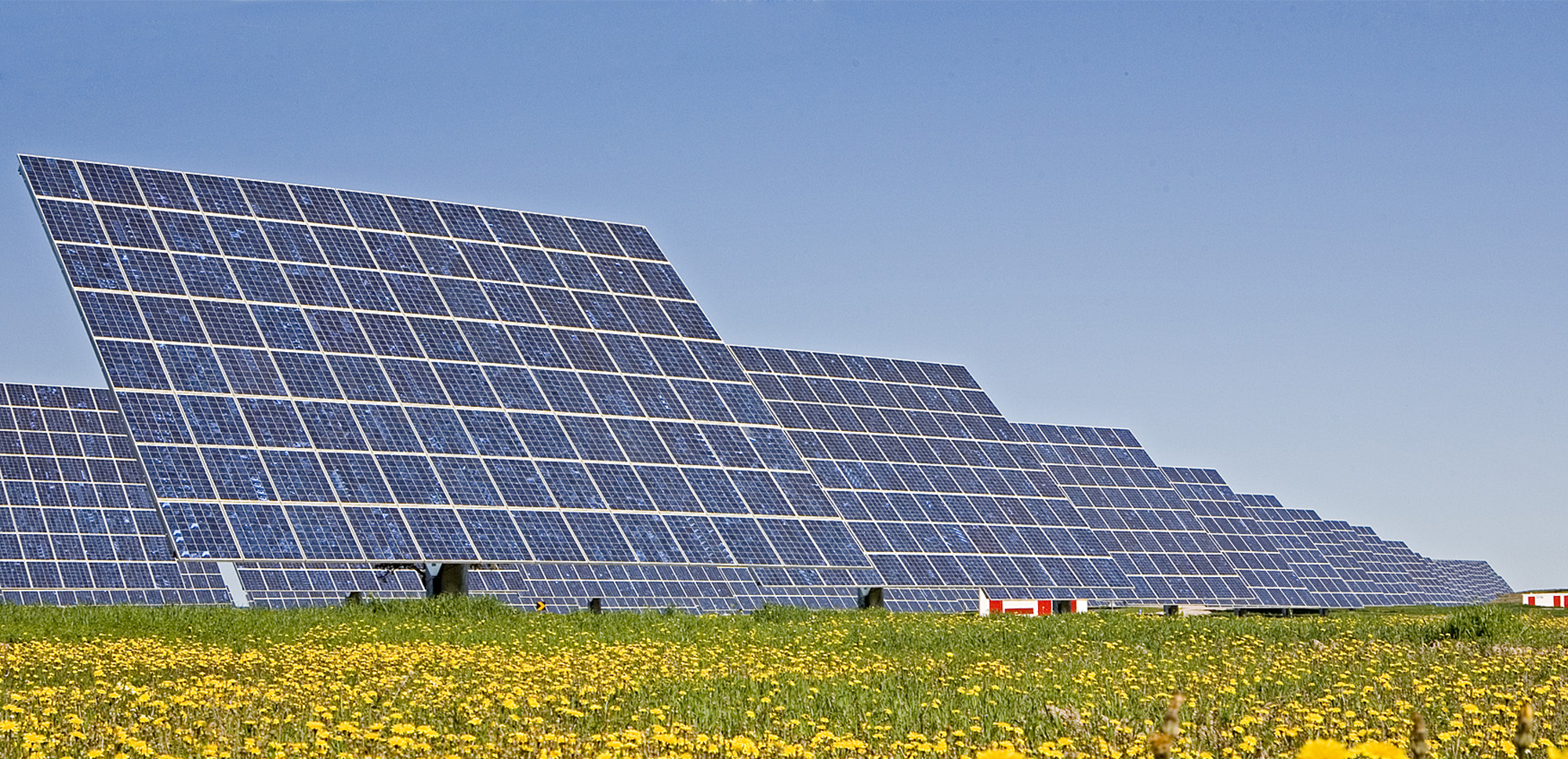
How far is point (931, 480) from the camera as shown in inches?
1582

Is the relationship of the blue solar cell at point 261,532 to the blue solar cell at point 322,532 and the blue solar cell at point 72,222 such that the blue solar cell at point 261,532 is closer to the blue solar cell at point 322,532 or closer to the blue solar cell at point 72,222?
the blue solar cell at point 322,532

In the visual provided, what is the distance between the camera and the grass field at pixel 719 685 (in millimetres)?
9672

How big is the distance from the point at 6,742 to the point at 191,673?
5.16 meters

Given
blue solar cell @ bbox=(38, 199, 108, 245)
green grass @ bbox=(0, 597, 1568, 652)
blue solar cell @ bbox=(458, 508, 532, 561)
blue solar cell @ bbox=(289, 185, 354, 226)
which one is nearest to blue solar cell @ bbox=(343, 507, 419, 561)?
green grass @ bbox=(0, 597, 1568, 652)

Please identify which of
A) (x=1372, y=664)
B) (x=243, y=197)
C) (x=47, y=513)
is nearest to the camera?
(x=1372, y=664)

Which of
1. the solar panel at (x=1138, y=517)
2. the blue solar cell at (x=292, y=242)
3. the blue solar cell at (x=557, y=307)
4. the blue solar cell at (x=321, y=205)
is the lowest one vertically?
the solar panel at (x=1138, y=517)

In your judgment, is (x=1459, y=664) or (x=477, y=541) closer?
(x=1459, y=664)

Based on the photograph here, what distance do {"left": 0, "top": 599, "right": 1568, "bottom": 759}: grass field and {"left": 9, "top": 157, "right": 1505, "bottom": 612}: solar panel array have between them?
1928mm

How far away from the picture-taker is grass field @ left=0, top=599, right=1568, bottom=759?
9.67m

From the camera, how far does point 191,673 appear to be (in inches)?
574

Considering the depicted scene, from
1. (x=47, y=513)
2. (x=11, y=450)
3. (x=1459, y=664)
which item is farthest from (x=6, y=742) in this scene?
(x=11, y=450)

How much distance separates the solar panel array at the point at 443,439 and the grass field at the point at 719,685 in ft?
6.33

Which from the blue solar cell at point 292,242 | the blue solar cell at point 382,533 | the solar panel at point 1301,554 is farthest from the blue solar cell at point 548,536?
the solar panel at point 1301,554

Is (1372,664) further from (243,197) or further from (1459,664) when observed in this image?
(243,197)
